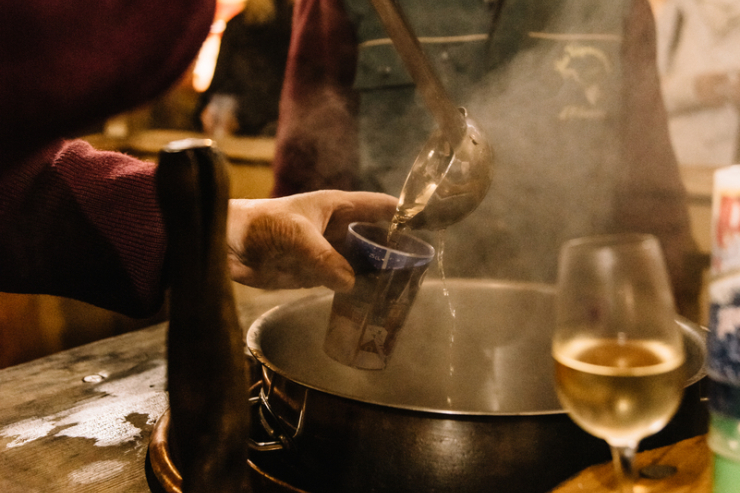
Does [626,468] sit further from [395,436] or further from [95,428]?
[95,428]

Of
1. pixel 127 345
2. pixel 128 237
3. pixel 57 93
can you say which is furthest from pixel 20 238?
pixel 57 93

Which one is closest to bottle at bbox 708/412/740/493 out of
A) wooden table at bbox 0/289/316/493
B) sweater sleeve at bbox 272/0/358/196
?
wooden table at bbox 0/289/316/493

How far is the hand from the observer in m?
0.92

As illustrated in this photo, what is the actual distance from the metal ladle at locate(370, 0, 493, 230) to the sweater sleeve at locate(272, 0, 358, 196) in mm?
976

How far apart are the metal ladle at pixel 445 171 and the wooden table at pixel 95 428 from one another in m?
0.44

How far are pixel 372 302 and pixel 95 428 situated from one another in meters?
0.49

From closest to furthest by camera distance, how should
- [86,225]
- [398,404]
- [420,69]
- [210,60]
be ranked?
[398,404]
[420,69]
[86,225]
[210,60]

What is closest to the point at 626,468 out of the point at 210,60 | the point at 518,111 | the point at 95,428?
the point at 95,428

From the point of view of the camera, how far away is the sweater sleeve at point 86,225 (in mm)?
951

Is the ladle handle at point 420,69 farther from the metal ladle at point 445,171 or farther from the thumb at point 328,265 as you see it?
the thumb at point 328,265

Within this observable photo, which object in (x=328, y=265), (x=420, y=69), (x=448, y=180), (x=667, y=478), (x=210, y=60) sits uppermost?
(x=210, y=60)

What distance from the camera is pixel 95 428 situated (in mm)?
902

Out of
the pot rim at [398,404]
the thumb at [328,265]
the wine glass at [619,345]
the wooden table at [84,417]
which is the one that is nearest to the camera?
the wine glass at [619,345]

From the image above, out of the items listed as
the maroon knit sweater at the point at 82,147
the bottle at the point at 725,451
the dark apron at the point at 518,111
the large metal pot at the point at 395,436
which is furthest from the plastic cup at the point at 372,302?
the dark apron at the point at 518,111
